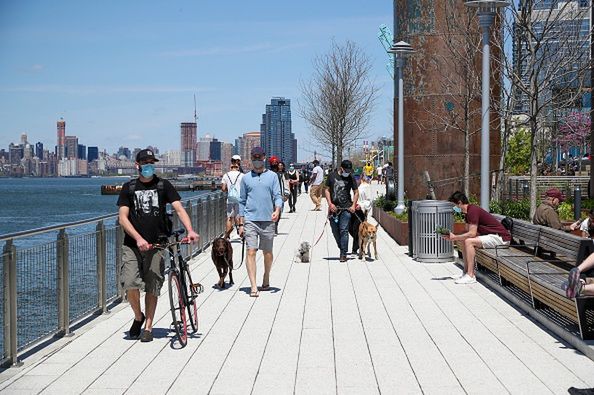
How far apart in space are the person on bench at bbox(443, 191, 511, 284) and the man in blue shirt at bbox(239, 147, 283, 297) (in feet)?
9.09

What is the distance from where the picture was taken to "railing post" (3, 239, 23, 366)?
780cm

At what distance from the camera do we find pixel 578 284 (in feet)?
25.3

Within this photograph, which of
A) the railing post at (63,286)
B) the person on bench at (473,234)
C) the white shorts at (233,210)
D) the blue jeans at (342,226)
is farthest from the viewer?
the white shorts at (233,210)

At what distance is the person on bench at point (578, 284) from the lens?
7641mm

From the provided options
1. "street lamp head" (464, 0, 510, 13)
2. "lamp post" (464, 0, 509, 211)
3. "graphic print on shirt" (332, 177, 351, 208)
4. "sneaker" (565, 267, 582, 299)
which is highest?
"street lamp head" (464, 0, 510, 13)

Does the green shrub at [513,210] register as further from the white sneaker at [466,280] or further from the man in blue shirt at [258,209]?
the man in blue shirt at [258,209]

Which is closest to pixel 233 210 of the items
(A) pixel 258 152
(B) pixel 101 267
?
(A) pixel 258 152

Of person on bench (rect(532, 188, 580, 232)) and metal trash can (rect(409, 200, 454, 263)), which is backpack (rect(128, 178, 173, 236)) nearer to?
person on bench (rect(532, 188, 580, 232))

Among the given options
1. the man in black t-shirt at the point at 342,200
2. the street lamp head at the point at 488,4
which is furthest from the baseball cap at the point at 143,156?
the street lamp head at the point at 488,4

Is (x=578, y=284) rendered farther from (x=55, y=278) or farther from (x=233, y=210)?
(x=233, y=210)

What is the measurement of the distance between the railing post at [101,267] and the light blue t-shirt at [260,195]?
230 cm

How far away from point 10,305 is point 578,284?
5016 mm

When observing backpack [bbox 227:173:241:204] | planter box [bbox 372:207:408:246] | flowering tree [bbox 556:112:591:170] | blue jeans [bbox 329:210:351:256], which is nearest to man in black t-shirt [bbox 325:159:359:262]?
blue jeans [bbox 329:210:351:256]

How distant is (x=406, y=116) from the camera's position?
25.9 m
